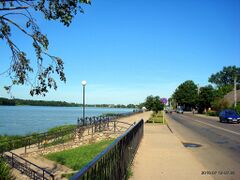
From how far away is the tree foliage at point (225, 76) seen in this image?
169188 mm

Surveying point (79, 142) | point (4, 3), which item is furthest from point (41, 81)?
point (79, 142)

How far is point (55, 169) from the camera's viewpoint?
17438 mm

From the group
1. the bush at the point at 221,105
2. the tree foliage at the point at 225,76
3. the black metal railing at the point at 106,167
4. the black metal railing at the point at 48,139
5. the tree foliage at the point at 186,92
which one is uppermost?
the tree foliage at the point at 225,76

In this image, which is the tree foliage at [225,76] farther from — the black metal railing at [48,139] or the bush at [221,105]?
the black metal railing at [48,139]

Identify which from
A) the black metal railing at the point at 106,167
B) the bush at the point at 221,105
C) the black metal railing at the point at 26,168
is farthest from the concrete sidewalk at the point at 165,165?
the bush at the point at 221,105

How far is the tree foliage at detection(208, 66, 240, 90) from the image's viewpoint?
169188mm

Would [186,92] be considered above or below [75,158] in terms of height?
above

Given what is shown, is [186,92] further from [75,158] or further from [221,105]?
[75,158]

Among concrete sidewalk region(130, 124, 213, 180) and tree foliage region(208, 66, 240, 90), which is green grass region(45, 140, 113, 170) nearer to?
concrete sidewalk region(130, 124, 213, 180)

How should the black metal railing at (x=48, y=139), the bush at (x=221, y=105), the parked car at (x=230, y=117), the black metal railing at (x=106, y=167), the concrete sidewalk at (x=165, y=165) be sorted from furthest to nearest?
the bush at (x=221, y=105), the parked car at (x=230, y=117), the black metal railing at (x=48, y=139), the concrete sidewalk at (x=165, y=165), the black metal railing at (x=106, y=167)

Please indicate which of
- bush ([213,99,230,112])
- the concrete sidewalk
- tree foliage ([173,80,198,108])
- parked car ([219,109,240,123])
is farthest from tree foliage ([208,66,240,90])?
the concrete sidewalk

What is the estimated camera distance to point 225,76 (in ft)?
569

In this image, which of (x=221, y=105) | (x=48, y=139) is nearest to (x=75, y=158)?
(x=48, y=139)

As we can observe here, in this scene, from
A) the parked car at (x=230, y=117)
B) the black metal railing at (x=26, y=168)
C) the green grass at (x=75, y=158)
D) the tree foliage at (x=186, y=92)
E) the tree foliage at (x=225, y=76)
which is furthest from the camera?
the tree foliage at (x=225, y=76)
